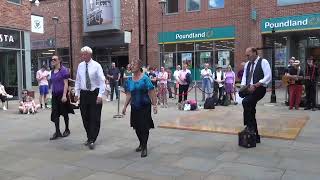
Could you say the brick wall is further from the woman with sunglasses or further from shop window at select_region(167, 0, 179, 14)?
shop window at select_region(167, 0, 179, 14)

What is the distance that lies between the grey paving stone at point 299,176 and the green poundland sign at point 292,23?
693 inches

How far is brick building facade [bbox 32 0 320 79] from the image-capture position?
23.5 m

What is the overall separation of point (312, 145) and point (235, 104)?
25.4ft

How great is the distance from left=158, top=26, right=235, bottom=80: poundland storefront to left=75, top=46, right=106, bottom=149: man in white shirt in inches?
742

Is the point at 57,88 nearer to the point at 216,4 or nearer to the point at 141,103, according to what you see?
the point at 141,103

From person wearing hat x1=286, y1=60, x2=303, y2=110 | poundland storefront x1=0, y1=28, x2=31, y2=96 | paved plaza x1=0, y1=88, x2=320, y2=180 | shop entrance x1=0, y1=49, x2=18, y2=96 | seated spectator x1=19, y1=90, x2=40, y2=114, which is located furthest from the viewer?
shop entrance x1=0, y1=49, x2=18, y2=96

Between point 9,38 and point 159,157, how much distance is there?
43.7 feet

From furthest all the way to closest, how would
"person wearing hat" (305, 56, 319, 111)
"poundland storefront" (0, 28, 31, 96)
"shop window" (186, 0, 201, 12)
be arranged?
"shop window" (186, 0, 201, 12) → "poundland storefront" (0, 28, 31, 96) → "person wearing hat" (305, 56, 319, 111)

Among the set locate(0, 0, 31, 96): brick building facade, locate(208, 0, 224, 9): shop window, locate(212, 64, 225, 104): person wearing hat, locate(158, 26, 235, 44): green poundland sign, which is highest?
locate(208, 0, 224, 9): shop window

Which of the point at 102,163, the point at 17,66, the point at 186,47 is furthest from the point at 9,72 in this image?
the point at 102,163

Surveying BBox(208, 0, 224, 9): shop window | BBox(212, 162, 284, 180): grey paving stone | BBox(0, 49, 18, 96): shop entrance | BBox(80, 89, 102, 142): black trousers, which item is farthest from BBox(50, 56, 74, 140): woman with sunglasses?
BBox(208, 0, 224, 9): shop window

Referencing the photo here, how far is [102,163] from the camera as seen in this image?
256 inches

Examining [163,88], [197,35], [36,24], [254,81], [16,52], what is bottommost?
[163,88]

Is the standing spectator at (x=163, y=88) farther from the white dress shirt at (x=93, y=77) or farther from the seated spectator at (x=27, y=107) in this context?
the white dress shirt at (x=93, y=77)
